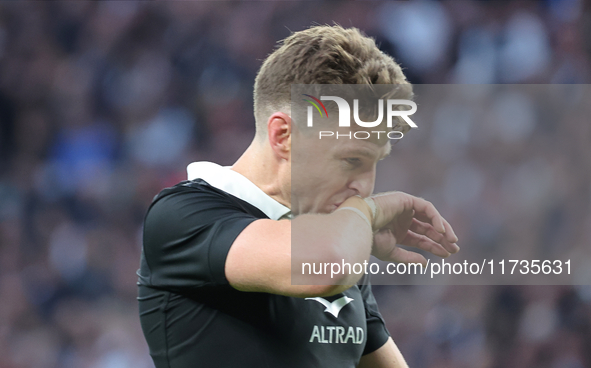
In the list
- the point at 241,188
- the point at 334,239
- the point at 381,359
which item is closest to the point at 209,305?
the point at 241,188

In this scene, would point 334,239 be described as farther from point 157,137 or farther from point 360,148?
point 157,137

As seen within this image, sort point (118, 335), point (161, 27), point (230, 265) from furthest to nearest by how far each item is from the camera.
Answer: point (161, 27) < point (118, 335) < point (230, 265)

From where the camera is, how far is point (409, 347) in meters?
4.27

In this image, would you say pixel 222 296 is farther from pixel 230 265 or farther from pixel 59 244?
pixel 59 244

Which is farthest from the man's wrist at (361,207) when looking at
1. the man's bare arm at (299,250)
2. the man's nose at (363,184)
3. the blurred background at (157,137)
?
the blurred background at (157,137)

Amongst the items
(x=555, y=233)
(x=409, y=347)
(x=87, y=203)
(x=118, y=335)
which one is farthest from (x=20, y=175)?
(x=555, y=233)

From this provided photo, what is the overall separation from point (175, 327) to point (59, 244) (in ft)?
13.6

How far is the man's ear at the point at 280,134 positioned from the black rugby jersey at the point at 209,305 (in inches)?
7.6

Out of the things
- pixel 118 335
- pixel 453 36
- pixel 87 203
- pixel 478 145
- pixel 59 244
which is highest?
pixel 453 36

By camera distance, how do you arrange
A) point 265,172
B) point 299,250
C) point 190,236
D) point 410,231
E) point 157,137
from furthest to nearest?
point 157,137 < point 265,172 < point 410,231 < point 190,236 < point 299,250

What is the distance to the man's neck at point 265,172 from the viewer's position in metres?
1.84

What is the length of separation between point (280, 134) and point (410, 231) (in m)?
0.51

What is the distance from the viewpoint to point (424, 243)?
1744mm

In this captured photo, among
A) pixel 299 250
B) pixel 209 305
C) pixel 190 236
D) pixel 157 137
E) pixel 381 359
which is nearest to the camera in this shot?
pixel 299 250
